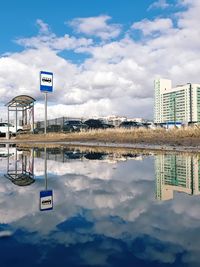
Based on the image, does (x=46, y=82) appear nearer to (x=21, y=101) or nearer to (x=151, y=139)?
(x=21, y=101)

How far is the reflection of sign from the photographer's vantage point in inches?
192

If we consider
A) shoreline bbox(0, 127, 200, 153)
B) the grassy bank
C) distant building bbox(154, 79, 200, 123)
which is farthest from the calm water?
distant building bbox(154, 79, 200, 123)

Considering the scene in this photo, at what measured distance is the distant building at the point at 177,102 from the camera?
414 ft

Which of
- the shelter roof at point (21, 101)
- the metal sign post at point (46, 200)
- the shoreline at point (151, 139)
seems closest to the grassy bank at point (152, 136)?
the shoreline at point (151, 139)

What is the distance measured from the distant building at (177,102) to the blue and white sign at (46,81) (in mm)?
89243

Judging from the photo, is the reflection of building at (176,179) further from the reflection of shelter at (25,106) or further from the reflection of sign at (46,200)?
the reflection of shelter at (25,106)

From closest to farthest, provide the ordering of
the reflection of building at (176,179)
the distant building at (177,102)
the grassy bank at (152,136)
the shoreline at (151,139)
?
the reflection of building at (176,179), the shoreline at (151,139), the grassy bank at (152,136), the distant building at (177,102)

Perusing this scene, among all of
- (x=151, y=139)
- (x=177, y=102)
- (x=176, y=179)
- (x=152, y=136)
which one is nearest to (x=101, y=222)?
(x=176, y=179)

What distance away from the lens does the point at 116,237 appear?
3.50 m

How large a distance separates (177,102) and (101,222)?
131322mm

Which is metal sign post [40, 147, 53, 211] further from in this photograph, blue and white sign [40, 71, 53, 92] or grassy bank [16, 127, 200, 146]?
blue and white sign [40, 71, 53, 92]

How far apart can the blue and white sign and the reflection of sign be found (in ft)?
97.4

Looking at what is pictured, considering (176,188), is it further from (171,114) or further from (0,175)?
(171,114)

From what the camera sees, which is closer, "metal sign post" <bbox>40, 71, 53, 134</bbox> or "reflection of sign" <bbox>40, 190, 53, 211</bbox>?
"reflection of sign" <bbox>40, 190, 53, 211</bbox>
